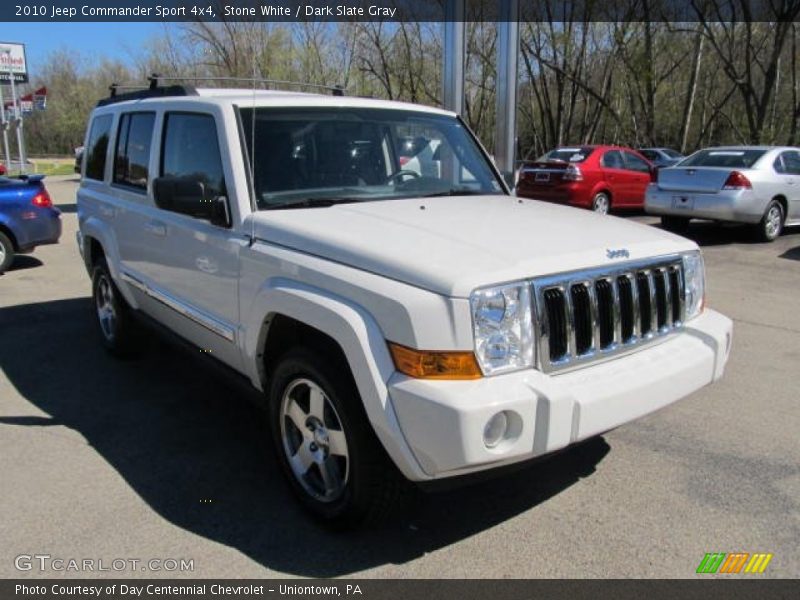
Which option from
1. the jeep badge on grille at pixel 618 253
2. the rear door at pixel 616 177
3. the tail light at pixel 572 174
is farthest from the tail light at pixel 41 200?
the rear door at pixel 616 177

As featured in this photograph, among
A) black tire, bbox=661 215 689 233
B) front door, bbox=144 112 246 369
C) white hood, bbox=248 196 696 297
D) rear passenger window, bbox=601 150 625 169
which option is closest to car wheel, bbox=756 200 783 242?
black tire, bbox=661 215 689 233

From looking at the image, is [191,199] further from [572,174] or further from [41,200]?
[572,174]

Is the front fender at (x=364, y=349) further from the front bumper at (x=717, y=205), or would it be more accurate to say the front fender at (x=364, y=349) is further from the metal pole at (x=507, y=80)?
the front bumper at (x=717, y=205)

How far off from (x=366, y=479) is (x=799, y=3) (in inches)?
1131

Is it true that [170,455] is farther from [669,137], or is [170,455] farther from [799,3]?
[669,137]

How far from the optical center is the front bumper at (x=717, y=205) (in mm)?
11148

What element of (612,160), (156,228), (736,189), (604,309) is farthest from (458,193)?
(612,160)

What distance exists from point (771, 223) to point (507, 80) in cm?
521

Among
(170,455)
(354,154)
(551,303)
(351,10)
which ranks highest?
(351,10)

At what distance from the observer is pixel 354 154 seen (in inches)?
155

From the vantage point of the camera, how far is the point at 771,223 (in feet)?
38.7

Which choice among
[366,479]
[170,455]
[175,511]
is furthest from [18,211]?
[366,479]

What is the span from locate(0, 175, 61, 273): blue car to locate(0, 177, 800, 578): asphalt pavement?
15.9 feet

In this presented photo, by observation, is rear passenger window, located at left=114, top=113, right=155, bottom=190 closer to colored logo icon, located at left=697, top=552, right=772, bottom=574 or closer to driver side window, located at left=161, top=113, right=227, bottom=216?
driver side window, located at left=161, top=113, right=227, bottom=216
